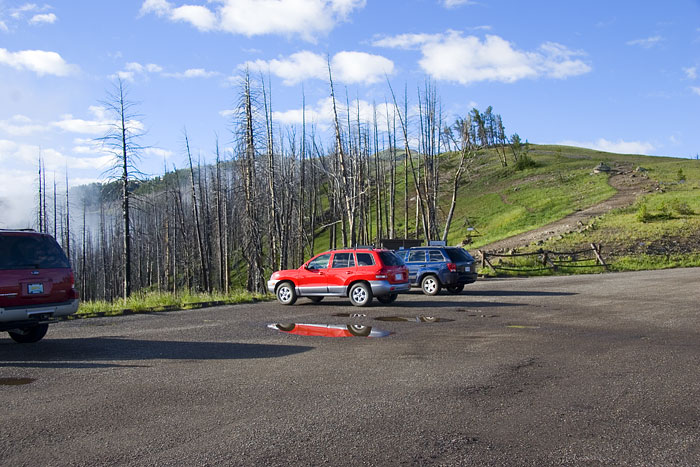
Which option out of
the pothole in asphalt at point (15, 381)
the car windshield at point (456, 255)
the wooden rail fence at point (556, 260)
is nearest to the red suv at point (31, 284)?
the pothole in asphalt at point (15, 381)

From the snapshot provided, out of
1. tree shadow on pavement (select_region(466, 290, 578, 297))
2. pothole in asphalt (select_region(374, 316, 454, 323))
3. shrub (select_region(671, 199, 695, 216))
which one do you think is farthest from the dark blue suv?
shrub (select_region(671, 199, 695, 216))

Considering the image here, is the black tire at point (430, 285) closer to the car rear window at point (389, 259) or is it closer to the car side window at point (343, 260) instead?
the car rear window at point (389, 259)

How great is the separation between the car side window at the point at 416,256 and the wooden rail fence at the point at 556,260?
12.4 meters

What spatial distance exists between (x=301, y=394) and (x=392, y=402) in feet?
3.40

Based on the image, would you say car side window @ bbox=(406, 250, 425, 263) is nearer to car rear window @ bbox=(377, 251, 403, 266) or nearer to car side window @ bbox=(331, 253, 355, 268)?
car rear window @ bbox=(377, 251, 403, 266)

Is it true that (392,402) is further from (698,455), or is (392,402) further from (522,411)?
(698,455)

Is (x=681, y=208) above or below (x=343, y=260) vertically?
above

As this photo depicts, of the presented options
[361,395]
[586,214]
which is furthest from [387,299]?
[586,214]

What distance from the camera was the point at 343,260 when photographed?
1706 cm

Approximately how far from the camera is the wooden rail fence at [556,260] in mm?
32025

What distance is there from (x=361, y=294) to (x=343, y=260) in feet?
Answer: 3.93

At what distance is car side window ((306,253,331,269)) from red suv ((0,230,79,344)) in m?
8.14

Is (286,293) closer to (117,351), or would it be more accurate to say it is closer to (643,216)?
(117,351)

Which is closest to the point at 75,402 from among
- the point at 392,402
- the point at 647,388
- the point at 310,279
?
the point at 392,402
